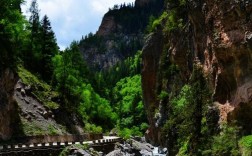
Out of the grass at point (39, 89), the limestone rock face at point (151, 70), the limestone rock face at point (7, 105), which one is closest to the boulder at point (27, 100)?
the grass at point (39, 89)

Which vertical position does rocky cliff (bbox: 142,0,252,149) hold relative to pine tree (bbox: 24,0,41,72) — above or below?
below

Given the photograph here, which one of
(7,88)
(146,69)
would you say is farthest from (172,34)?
(146,69)

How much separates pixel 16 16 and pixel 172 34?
71.8ft

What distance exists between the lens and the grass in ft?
208

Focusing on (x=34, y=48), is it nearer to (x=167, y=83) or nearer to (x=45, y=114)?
(x=45, y=114)

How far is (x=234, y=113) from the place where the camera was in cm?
2994

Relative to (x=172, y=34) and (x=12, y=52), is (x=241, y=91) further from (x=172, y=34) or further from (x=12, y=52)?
(x=12, y=52)

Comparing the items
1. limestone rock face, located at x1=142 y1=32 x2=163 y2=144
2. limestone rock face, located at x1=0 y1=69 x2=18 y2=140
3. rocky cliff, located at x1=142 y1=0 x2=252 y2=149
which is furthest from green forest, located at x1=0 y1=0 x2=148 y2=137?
rocky cliff, located at x1=142 y1=0 x2=252 y2=149

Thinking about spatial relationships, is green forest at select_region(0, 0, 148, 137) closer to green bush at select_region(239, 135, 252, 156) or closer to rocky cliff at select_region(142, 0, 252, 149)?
rocky cliff at select_region(142, 0, 252, 149)

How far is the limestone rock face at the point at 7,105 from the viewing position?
4850 cm

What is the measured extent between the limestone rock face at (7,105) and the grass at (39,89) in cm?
1010

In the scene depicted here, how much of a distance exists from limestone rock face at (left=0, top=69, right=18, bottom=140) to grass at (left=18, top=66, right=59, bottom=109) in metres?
10.1

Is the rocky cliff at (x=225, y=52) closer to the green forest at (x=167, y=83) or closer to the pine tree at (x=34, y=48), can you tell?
the green forest at (x=167, y=83)

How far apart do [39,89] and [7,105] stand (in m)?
15.7
